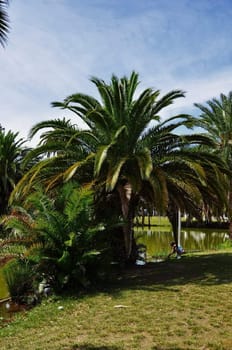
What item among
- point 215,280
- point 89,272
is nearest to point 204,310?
point 215,280

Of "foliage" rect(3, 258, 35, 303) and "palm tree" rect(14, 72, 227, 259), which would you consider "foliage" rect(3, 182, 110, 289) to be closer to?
"foliage" rect(3, 258, 35, 303)

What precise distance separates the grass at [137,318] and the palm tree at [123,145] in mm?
2840

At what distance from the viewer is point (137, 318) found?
6.78 meters

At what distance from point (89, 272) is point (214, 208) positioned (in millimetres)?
5574

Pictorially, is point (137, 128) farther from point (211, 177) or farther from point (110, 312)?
point (110, 312)

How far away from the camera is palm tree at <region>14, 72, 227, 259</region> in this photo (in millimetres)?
11844

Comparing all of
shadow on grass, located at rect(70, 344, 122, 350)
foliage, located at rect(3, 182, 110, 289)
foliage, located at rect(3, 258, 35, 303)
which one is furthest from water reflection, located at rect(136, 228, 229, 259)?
shadow on grass, located at rect(70, 344, 122, 350)

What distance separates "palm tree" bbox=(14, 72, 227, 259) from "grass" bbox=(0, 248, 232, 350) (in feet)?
9.32

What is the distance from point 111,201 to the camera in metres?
12.9

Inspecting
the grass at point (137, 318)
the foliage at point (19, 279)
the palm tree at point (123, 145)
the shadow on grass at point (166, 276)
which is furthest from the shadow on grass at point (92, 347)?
the palm tree at point (123, 145)

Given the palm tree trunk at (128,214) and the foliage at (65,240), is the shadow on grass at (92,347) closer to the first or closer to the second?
the foliage at (65,240)

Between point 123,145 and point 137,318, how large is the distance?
600 centimetres

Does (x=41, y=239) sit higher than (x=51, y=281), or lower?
higher

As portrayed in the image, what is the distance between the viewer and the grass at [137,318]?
18.5 feet
